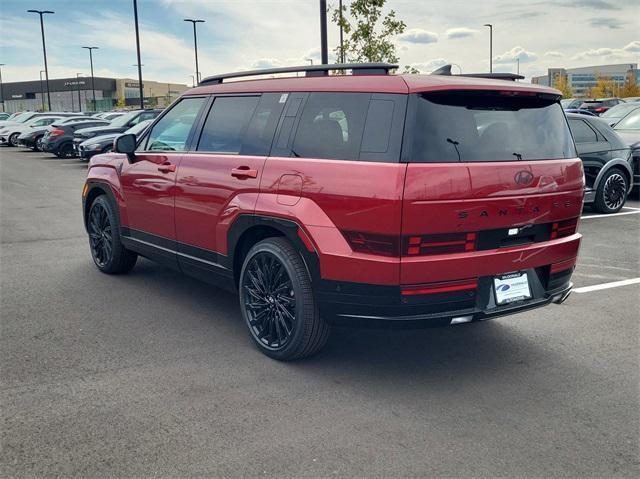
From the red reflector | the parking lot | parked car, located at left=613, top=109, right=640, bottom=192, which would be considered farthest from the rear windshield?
parked car, located at left=613, top=109, right=640, bottom=192

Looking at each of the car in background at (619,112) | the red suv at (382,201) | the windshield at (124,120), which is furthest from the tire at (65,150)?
the red suv at (382,201)

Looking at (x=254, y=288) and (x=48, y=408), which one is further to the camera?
(x=254, y=288)

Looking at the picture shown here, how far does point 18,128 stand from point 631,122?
2987 cm

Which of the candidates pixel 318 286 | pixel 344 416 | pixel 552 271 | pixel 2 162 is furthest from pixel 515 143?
pixel 2 162

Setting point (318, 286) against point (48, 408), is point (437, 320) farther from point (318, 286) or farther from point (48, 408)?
point (48, 408)

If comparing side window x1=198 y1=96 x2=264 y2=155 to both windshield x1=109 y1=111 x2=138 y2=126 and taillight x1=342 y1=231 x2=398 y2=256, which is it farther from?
windshield x1=109 y1=111 x2=138 y2=126

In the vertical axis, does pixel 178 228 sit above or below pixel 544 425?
above

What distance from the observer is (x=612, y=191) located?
1065cm

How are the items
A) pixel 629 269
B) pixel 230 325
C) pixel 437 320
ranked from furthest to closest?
pixel 629 269 < pixel 230 325 < pixel 437 320

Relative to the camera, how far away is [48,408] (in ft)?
12.1

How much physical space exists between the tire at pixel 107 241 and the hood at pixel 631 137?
9.21 metres

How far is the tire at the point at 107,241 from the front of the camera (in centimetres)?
645

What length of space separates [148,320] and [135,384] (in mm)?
1318

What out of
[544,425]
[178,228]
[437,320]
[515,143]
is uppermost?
[515,143]
